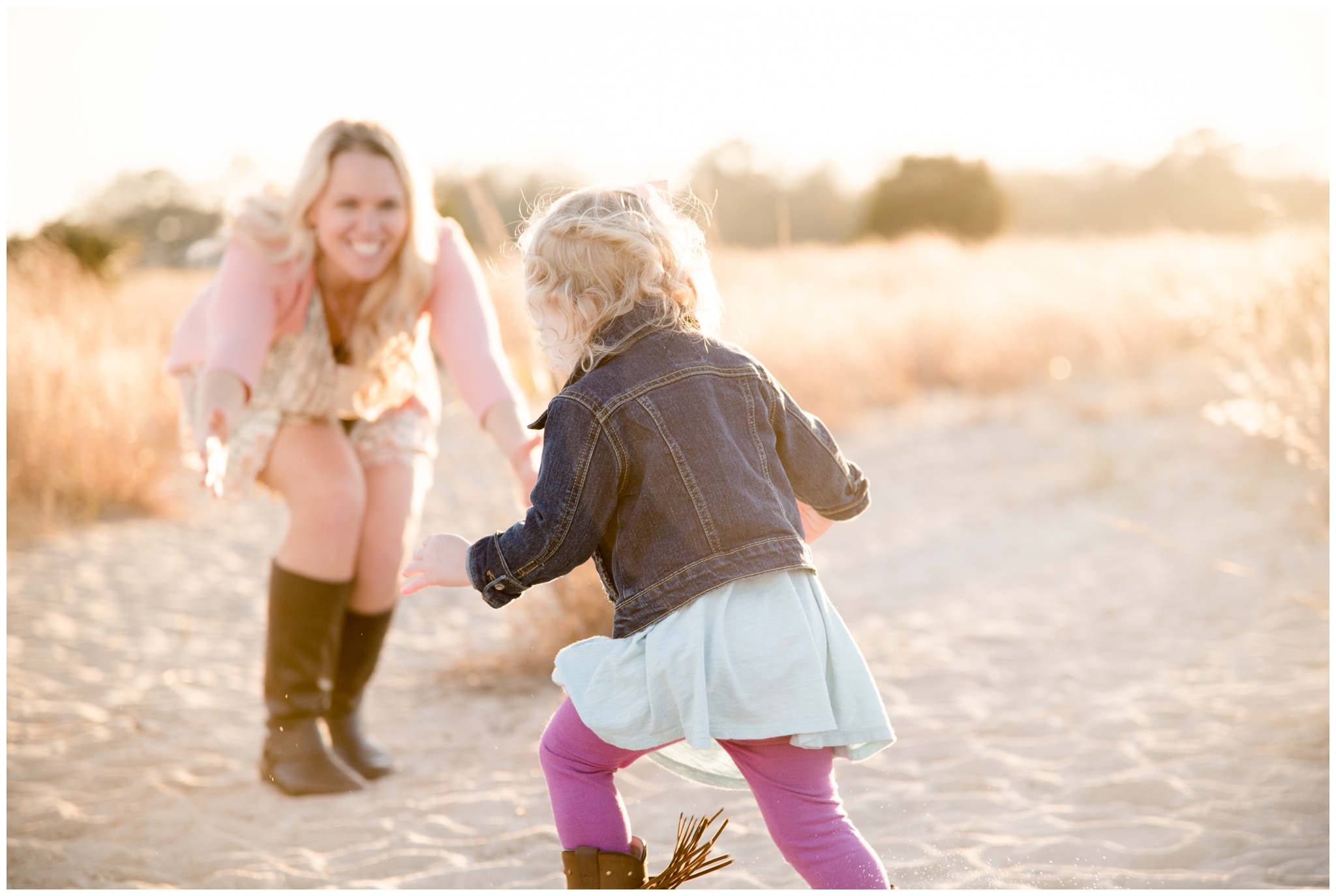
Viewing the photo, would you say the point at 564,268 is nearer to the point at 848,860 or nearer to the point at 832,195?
the point at 848,860

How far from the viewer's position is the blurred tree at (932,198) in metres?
23.0

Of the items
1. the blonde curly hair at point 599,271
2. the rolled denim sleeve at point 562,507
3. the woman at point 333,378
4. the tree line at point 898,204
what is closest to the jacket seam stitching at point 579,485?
the rolled denim sleeve at point 562,507

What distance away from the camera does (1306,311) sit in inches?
184

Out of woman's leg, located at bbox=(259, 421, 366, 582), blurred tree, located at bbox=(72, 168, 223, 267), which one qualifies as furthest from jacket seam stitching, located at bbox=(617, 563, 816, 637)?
blurred tree, located at bbox=(72, 168, 223, 267)

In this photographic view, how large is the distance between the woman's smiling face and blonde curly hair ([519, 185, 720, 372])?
1.13m

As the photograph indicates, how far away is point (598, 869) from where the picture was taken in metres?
1.65

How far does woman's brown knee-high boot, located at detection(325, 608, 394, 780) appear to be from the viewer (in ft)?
9.58

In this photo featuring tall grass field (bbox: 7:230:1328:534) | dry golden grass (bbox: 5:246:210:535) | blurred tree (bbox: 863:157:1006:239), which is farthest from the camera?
blurred tree (bbox: 863:157:1006:239)

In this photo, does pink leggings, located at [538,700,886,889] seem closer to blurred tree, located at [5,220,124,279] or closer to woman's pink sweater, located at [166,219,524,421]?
woman's pink sweater, located at [166,219,524,421]

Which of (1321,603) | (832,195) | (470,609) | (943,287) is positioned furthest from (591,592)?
(832,195)

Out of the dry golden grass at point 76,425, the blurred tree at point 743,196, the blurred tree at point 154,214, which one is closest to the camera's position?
the dry golden grass at point 76,425

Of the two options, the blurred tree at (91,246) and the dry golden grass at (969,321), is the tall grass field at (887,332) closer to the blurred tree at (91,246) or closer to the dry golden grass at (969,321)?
the dry golden grass at (969,321)

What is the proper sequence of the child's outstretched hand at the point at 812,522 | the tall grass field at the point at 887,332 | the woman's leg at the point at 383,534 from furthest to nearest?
the tall grass field at the point at 887,332 < the woman's leg at the point at 383,534 < the child's outstretched hand at the point at 812,522

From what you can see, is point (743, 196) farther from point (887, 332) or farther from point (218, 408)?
point (218, 408)
